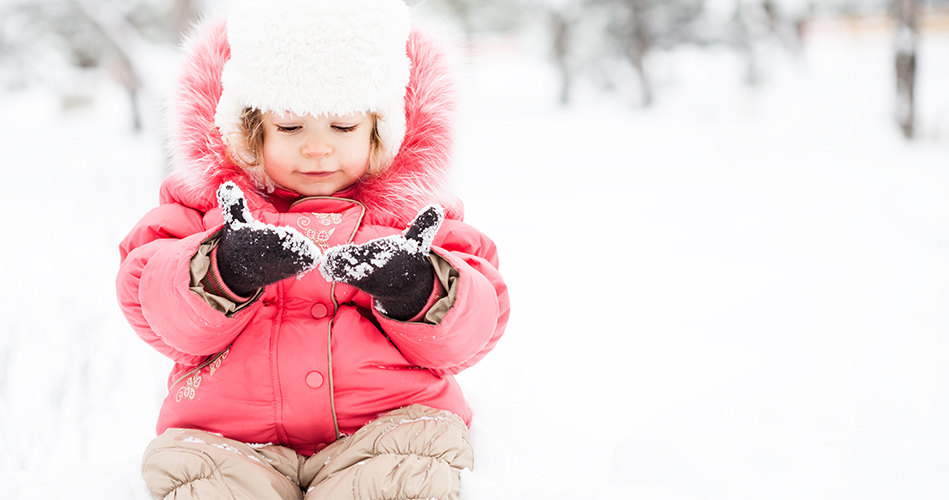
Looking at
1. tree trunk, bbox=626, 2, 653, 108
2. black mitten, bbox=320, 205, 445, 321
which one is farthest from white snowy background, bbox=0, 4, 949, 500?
tree trunk, bbox=626, 2, 653, 108

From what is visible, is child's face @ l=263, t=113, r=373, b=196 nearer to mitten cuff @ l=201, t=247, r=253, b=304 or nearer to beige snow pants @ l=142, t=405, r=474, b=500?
mitten cuff @ l=201, t=247, r=253, b=304

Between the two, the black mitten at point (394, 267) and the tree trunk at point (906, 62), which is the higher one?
the tree trunk at point (906, 62)

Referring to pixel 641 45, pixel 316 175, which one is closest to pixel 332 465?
pixel 316 175

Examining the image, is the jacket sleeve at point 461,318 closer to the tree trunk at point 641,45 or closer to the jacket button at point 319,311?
the jacket button at point 319,311

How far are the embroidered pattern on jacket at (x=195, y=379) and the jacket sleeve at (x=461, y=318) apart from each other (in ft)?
1.19

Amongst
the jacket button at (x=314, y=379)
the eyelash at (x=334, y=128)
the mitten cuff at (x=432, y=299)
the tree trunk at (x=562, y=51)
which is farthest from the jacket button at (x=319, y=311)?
the tree trunk at (x=562, y=51)

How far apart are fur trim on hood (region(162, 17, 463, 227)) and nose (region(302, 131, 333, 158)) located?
0.17 meters

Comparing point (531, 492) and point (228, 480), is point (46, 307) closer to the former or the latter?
point (228, 480)

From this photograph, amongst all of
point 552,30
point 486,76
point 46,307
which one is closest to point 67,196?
point 46,307

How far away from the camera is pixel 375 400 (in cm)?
141

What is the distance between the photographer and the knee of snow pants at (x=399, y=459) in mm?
1201

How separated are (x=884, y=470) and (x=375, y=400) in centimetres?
119

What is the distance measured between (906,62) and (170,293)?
7.58 m

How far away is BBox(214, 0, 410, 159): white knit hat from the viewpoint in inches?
53.4
